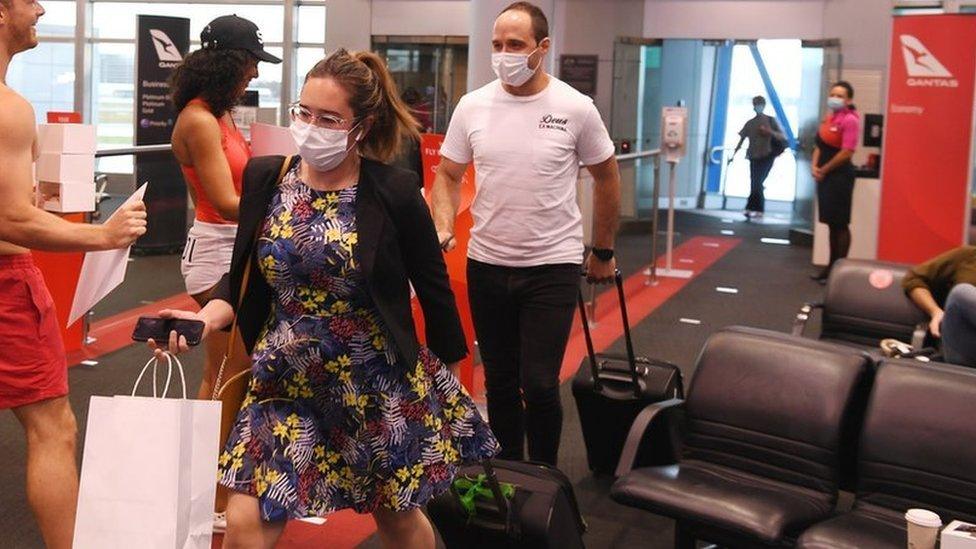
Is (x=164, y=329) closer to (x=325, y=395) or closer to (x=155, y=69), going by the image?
(x=325, y=395)

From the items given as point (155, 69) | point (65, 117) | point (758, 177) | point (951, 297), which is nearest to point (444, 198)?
point (951, 297)

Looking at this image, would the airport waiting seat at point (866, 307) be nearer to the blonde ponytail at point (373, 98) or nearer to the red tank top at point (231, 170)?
the red tank top at point (231, 170)

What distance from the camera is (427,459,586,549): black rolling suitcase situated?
10.9 feet

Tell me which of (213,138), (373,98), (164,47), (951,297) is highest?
(164,47)

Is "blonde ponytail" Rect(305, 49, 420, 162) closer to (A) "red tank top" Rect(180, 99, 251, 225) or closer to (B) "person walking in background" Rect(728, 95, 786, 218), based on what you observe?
(A) "red tank top" Rect(180, 99, 251, 225)

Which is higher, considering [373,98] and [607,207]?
[373,98]

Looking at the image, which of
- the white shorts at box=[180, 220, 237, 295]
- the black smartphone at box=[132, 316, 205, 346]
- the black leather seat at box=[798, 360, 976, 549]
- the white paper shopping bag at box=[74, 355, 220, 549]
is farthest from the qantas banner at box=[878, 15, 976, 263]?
the white paper shopping bag at box=[74, 355, 220, 549]

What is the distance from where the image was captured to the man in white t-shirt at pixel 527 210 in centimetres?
396

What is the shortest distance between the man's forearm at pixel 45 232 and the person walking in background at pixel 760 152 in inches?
529

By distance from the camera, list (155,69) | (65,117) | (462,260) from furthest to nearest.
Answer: (155,69), (65,117), (462,260)

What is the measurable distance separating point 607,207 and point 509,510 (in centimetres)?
121

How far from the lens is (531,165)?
394 centimetres

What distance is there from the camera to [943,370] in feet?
11.9

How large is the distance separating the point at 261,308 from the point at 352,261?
0.29m
